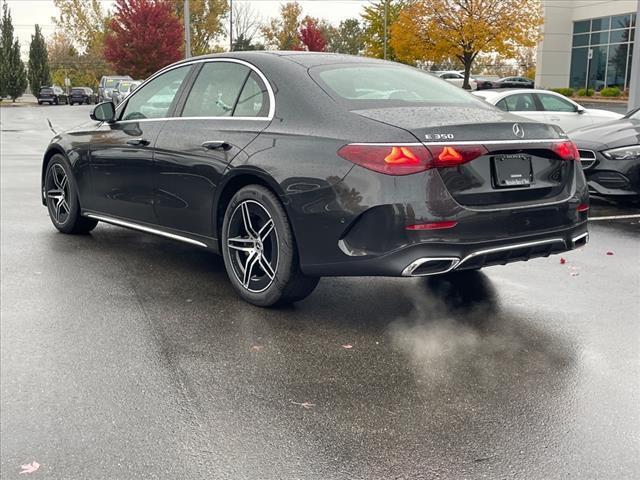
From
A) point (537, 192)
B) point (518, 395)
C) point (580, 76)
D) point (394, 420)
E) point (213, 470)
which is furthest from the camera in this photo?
point (580, 76)

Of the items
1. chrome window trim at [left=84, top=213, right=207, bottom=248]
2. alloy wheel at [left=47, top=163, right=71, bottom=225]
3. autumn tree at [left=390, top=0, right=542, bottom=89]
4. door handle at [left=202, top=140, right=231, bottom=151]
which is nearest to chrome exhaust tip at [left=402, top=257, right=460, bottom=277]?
door handle at [left=202, top=140, right=231, bottom=151]

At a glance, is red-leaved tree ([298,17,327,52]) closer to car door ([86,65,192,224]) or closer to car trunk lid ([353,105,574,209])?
car door ([86,65,192,224])

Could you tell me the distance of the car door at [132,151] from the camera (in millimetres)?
6211

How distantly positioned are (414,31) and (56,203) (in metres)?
37.4

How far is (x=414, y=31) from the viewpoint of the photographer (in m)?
42.7

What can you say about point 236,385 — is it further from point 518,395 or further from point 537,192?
point 537,192

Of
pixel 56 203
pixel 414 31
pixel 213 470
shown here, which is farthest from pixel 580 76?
pixel 213 470

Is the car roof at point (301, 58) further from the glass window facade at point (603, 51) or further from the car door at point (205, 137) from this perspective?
the glass window facade at point (603, 51)

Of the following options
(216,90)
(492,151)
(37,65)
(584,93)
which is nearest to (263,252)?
(216,90)

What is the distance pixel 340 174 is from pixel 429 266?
74cm

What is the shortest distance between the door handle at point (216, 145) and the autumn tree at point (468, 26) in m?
38.0

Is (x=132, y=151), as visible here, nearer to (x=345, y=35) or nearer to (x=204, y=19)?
(x=204, y=19)

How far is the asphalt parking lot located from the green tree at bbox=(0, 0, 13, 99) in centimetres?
7052

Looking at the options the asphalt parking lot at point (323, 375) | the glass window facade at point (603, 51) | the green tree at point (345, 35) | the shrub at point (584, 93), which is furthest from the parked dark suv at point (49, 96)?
the asphalt parking lot at point (323, 375)
